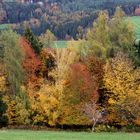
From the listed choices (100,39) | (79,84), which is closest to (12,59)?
(79,84)

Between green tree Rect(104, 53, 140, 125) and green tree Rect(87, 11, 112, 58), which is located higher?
green tree Rect(87, 11, 112, 58)

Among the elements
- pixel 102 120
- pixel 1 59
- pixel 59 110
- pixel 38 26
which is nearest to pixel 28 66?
pixel 1 59

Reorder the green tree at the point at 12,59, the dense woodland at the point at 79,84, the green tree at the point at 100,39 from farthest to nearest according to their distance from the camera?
the green tree at the point at 100,39
the green tree at the point at 12,59
the dense woodland at the point at 79,84

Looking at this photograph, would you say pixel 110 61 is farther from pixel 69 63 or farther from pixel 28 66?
pixel 28 66

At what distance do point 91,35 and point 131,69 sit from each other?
10224mm

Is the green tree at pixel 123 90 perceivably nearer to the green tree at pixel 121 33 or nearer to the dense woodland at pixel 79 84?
the dense woodland at pixel 79 84

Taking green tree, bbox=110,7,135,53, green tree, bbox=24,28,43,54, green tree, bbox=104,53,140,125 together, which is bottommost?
green tree, bbox=104,53,140,125

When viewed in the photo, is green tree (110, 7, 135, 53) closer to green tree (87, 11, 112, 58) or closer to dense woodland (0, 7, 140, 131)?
dense woodland (0, 7, 140, 131)

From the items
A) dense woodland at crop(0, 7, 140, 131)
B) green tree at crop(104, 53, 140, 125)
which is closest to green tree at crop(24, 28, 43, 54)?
dense woodland at crop(0, 7, 140, 131)

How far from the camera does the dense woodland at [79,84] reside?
61.8m

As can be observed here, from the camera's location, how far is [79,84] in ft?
206

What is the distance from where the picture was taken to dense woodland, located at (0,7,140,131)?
203 ft

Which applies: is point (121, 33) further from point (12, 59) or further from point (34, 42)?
point (12, 59)

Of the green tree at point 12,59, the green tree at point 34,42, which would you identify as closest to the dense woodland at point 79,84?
the green tree at point 12,59
